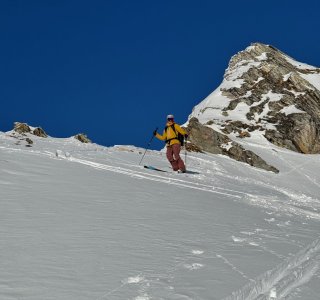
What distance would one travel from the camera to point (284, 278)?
19.1 ft

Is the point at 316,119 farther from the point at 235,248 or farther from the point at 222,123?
the point at 235,248

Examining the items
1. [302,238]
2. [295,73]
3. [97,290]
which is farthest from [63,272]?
[295,73]

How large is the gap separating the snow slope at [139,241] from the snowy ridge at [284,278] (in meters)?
0.01

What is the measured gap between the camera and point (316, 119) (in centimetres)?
5119

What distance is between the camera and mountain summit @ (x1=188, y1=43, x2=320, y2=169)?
152 ft

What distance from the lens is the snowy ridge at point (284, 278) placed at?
5113 mm

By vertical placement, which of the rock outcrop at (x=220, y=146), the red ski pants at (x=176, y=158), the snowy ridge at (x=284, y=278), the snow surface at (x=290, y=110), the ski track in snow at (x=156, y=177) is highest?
the snow surface at (x=290, y=110)

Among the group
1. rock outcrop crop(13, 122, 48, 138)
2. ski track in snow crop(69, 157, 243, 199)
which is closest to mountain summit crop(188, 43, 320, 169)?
rock outcrop crop(13, 122, 48, 138)

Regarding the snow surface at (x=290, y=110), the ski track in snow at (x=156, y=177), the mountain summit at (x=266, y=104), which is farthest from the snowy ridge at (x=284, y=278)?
the snow surface at (x=290, y=110)

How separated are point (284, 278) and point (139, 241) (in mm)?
1971

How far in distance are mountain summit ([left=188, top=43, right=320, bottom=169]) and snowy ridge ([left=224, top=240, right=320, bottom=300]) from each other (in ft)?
99.4

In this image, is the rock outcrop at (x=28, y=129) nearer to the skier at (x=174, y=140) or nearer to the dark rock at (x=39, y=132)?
the dark rock at (x=39, y=132)

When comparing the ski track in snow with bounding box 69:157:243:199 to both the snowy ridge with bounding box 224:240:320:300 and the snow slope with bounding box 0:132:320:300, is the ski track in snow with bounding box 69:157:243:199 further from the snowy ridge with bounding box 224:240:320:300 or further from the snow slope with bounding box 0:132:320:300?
the snowy ridge with bounding box 224:240:320:300

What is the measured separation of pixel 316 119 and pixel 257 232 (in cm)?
4547
